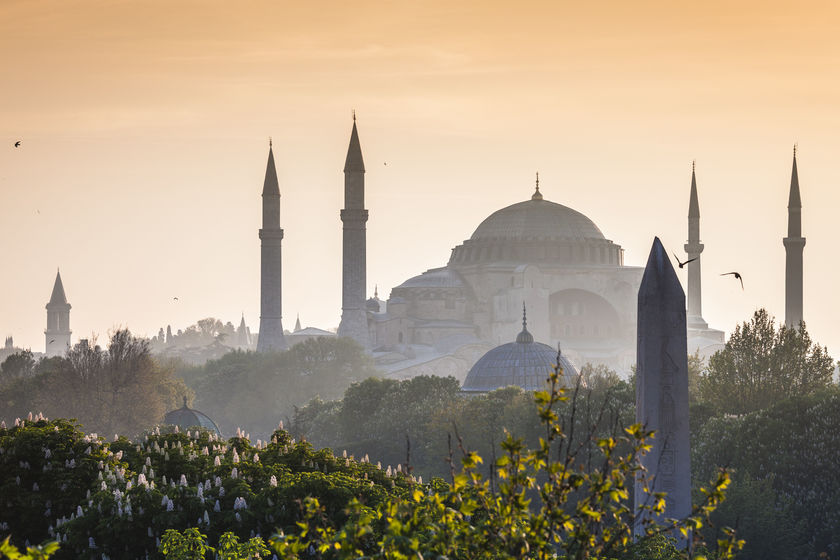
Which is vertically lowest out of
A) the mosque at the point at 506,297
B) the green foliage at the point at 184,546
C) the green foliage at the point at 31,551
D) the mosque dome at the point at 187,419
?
the mosque dome at the point at 187,419

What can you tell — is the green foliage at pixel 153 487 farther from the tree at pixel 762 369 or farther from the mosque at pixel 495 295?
the mosque at pixel 495 295

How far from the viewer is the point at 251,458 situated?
25.4 m

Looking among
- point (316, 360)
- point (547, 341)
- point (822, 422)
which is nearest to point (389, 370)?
point (316, 360)

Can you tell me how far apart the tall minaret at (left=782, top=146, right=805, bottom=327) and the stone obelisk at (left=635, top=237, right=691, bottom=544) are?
57.3 metres

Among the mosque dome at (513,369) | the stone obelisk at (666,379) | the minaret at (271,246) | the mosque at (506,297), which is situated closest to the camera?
the stone obelisk at (666,379)

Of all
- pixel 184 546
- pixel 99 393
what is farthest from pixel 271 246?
pixel 184 546

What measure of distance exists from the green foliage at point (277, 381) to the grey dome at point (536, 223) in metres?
22.6

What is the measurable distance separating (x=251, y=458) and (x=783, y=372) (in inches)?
1190

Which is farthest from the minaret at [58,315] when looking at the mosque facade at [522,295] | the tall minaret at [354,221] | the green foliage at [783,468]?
the green foliage at [783,468]

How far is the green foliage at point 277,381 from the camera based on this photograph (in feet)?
303

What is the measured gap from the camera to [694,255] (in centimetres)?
11075

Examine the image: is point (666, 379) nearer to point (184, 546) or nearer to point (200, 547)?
point (200, 547)

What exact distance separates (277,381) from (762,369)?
4793 centimetres

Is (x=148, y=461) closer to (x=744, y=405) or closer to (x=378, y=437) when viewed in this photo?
(x=744, y=405)
